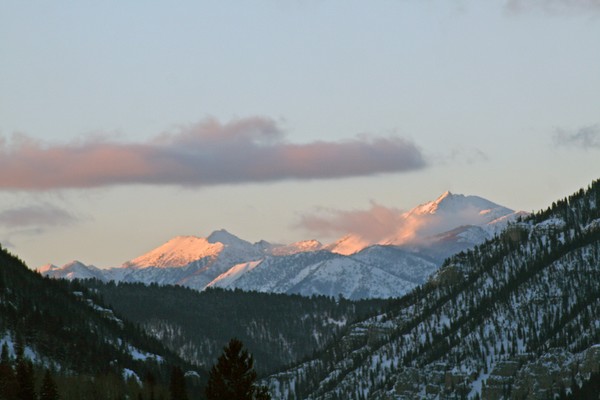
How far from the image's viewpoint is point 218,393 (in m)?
186

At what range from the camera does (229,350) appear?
18750cm

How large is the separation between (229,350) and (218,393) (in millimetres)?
5501

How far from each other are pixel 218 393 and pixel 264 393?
687 cm

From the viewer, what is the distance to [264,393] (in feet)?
623

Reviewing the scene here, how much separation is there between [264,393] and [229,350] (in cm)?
732
